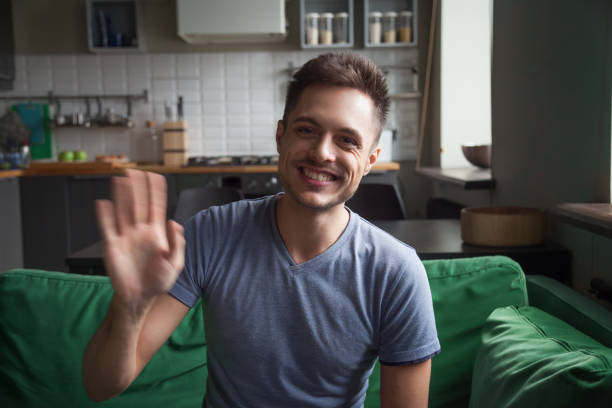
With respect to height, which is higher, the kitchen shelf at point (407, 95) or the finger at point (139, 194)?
the kitchen shelf at point (407, 95)

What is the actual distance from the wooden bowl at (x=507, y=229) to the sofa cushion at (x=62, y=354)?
1024mm

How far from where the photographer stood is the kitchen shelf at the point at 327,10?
4.63 m

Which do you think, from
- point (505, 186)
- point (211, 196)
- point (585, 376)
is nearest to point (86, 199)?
point (211, 196)

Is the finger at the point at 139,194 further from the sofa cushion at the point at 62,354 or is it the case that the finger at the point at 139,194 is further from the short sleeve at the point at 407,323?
the sofa cushion at the point at 62,354

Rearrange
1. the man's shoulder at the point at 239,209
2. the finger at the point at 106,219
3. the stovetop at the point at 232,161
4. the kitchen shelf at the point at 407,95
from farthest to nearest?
1. the kitchen shelf at the point at 407,95
2. the stovetop at the point at 232,161
3. the man's shoulder at the point at 239,209
4. the finger at the point at 106,219

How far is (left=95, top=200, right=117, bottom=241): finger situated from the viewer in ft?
2.32

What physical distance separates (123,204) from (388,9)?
4.60 meters

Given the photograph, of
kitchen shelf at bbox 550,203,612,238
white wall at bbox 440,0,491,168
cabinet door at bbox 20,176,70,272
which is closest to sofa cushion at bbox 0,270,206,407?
kitchen shelf at bbox 550,203,612,238

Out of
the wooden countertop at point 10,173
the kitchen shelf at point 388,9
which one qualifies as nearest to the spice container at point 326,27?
the kitchen shelf at point 388,9

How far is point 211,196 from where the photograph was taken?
2799mm

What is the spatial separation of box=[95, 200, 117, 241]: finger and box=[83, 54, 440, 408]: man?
0.97 ft

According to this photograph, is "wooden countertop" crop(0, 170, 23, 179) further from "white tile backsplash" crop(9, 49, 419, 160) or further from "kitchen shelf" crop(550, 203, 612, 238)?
"kitchen shelf" crop(550, 203, 612, 238)

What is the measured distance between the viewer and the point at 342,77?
101 centimetres

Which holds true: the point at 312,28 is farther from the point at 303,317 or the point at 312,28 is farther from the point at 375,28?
the point at 303,317
